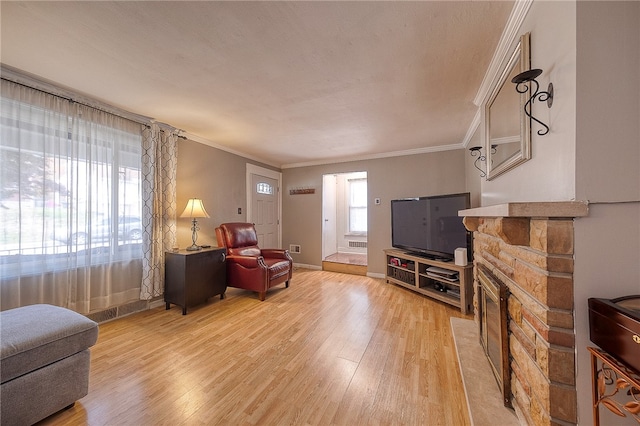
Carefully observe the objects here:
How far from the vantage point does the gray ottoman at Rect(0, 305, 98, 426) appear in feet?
3.81

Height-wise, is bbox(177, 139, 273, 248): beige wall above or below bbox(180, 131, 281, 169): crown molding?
below

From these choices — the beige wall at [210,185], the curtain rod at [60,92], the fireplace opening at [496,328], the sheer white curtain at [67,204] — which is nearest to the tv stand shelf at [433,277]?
the fireplace opening at [496,328]

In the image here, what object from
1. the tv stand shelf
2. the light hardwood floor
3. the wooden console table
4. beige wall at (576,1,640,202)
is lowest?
the light hardwood floor

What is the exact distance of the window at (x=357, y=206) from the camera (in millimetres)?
5621

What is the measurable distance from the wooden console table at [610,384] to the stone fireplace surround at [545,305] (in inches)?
2.9

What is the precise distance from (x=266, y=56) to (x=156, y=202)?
2245 mm

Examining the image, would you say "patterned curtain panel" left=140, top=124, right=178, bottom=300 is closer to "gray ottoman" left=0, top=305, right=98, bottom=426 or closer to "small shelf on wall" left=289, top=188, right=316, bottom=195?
"gray ottoman" left=0, top=305, right=98, bottom=426

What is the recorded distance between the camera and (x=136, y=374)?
5.50 feet

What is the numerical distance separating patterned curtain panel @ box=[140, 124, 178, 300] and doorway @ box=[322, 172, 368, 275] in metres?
3.02

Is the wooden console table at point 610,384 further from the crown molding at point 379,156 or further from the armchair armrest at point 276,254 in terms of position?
the crown molding at point 379,156

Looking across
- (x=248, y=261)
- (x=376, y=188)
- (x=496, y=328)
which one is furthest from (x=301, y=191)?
(x=496, y=328)

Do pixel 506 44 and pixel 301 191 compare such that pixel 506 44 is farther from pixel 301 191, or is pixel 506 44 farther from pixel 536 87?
pixel 301 191

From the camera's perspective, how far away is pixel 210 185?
3.60 metres

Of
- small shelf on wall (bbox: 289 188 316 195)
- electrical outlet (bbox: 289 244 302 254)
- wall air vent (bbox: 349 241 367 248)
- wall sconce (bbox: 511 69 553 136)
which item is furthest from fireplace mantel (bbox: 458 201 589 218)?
wall air vent (bbox: 349 241 367 248)
